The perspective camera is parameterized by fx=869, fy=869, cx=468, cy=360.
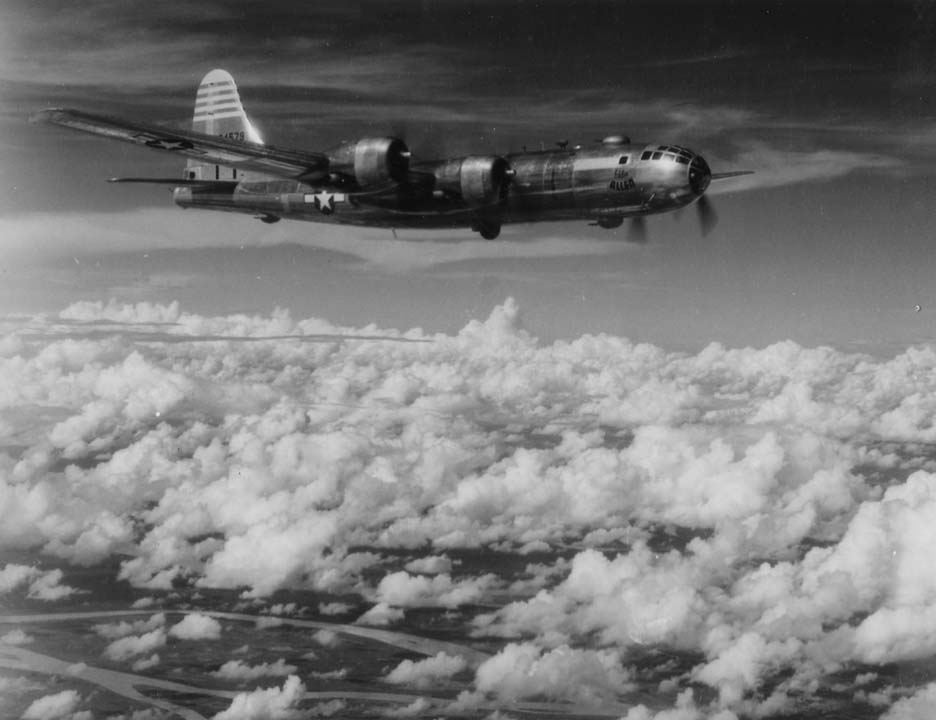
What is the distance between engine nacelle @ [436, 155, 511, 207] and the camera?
2820 centimetres

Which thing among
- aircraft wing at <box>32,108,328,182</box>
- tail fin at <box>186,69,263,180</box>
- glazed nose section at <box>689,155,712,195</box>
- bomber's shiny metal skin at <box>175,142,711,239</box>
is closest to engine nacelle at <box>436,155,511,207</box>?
bomber's shiny metal skin at <box>175,142,711,239</box>

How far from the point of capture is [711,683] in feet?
648

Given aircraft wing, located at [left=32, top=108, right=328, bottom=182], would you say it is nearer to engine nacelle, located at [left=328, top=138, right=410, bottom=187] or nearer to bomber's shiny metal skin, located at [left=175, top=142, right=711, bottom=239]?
engine nacelle, located at [left=328, top=138, right=410, bottom=187]

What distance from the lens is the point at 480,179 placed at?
28.2m

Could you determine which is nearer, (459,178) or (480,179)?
(480,179)

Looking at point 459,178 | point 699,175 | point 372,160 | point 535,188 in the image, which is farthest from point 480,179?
point 699,175

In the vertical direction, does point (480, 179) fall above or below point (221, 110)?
below

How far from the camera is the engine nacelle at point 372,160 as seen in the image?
28531 mm

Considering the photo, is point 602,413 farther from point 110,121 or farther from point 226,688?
point 110,121

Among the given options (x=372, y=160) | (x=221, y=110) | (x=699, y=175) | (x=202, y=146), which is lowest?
(x=699, y=175)

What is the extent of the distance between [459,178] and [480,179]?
93 centimetres

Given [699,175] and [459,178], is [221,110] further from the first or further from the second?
[699,175]

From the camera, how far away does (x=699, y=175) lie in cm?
2731

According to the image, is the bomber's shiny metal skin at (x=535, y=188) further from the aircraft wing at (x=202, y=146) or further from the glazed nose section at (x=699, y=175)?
the aircraft wing at (x=202, y=146)
